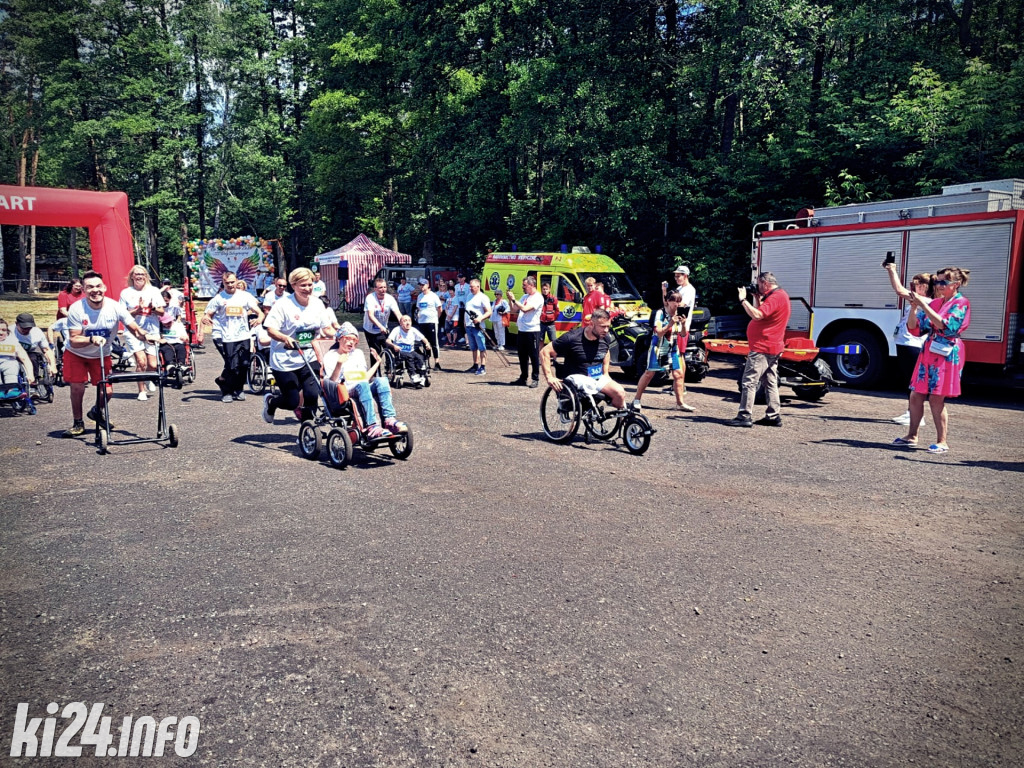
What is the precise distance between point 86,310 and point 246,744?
6905 millimetres

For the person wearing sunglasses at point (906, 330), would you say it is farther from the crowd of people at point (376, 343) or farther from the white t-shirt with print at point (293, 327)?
the white t-shirt with print at point (293, 327)

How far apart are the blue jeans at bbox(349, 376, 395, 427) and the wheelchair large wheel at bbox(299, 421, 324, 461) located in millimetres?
517

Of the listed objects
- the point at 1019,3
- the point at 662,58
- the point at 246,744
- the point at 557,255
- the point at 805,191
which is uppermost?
the point at 1019,3

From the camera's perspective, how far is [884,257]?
13.8 m

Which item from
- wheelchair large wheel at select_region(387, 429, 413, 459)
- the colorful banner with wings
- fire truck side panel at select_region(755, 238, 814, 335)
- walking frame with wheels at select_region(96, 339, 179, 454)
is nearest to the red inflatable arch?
walking frame with wheels at select_region(96, 339, 179, 454)

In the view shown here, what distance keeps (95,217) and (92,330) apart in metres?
7.30

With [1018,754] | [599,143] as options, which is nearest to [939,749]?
[1018,754]

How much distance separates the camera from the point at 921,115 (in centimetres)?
1716

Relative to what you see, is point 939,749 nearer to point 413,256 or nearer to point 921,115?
point 921,115

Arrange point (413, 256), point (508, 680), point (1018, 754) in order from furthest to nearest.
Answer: point (413, 256) → point (508, 680) → point (1018, 754)

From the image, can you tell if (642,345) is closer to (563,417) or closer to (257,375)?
(563,417)

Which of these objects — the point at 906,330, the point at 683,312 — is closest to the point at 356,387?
the point at 683,312

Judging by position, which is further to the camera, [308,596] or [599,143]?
[599,143]

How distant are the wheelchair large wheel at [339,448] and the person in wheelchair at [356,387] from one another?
0.25 m
